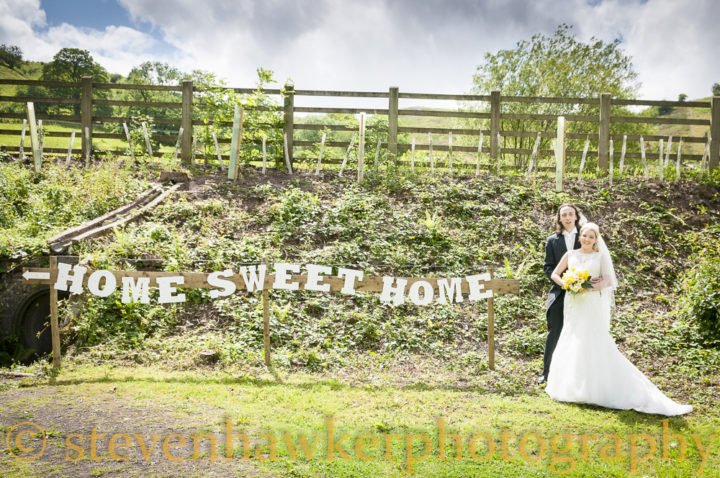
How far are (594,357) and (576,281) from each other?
0.89 m

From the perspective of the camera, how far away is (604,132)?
1347 cm

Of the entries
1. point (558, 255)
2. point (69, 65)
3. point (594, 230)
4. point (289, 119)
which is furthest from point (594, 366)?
point (69, 65)

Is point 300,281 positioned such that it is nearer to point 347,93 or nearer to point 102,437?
point 102,437

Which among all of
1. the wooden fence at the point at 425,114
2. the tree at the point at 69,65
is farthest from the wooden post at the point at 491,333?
the tree at the point at 69,65

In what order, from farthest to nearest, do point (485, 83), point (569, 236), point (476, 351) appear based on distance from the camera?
point (485, 83) < point (476, 351) < point (569, 236)

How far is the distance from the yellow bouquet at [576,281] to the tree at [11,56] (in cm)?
5403

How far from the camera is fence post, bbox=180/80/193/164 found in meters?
13.6

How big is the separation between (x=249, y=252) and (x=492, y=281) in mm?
4921

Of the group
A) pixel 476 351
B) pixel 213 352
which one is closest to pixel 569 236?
pixel 476 351

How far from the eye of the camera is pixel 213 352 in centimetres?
673

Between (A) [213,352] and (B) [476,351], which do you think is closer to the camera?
(A) [213,352]

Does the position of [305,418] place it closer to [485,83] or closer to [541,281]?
[541,281]

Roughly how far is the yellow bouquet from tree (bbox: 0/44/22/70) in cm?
5403

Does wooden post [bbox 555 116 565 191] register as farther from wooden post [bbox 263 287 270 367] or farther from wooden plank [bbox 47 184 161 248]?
wooden plank [bbox 47 184 161 248]
